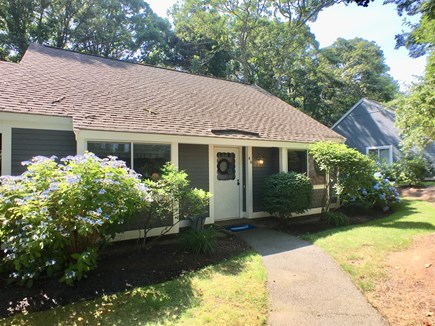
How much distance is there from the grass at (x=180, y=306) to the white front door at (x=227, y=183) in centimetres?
416

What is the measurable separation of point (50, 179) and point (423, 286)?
5792 millimetres

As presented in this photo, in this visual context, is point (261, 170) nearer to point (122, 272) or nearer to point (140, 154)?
point (140, 154)

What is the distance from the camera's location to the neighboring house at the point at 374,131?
1811 centimetres

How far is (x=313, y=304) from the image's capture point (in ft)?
12.1

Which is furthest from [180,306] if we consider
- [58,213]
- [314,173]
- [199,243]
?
[314,173]

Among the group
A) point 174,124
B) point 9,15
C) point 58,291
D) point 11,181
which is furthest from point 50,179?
point 9,15

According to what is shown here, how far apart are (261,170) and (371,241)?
3.92 metres

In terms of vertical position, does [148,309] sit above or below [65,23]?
below

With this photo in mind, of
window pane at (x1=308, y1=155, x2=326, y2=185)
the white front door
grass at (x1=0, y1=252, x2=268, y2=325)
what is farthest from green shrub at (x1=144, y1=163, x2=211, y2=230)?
window pane at (x1=308, y1=155, x2=326, y2=185)

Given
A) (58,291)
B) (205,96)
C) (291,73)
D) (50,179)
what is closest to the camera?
(58,291)

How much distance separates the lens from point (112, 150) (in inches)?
252

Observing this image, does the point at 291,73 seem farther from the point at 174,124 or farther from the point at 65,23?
the point at 174,124

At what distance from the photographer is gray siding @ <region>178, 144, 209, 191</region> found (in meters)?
7.66

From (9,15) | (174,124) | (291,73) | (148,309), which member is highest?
(9,15)
